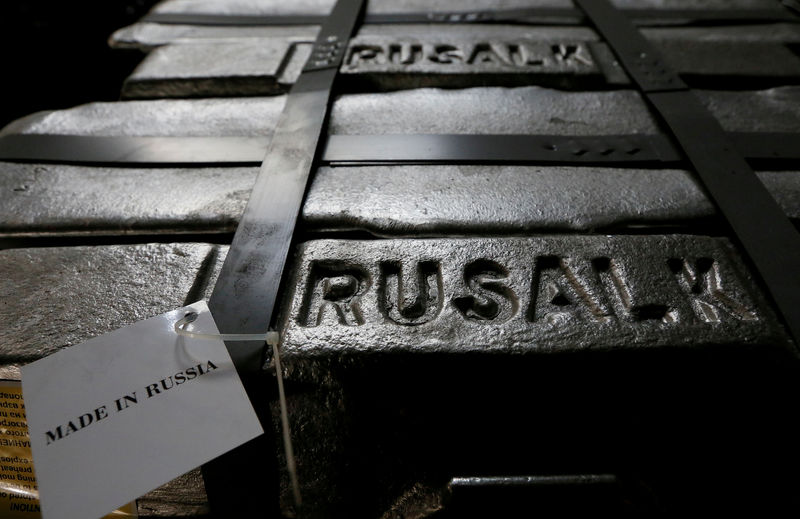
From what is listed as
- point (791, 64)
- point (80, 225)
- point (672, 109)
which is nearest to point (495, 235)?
point (672, 109)

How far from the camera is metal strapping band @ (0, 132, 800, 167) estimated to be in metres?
1.12

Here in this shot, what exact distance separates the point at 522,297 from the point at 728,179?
0.58 meters

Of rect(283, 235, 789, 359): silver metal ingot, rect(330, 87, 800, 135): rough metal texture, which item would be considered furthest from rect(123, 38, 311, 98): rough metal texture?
rect(283, 235, 789, 359): silver metal ingot

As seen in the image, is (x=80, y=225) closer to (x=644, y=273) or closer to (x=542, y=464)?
(x=542, y=464)

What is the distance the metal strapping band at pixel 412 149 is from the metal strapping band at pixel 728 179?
58 millimetres

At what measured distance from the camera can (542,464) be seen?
0.77 meters

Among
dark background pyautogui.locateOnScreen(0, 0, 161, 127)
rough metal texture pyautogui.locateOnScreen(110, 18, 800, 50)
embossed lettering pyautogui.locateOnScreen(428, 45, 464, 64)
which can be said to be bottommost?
embossed lettering pyautogui.locateOnScreen(428, 45, 464, 64)

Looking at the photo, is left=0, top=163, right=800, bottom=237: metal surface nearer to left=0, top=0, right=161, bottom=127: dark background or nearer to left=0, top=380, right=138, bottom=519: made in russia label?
left=0, top=380, right=138, bottom=519: made in russia label

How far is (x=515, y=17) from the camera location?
5.89 feet

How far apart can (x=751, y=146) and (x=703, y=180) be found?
235 millimetres

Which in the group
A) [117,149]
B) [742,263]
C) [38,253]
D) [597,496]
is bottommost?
[597,496]

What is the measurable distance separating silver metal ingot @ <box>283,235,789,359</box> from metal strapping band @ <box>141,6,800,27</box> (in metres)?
1.25

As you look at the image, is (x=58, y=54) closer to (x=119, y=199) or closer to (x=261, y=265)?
(x=119, y=199)

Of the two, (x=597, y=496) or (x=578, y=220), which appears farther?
(x=578, y=220)
